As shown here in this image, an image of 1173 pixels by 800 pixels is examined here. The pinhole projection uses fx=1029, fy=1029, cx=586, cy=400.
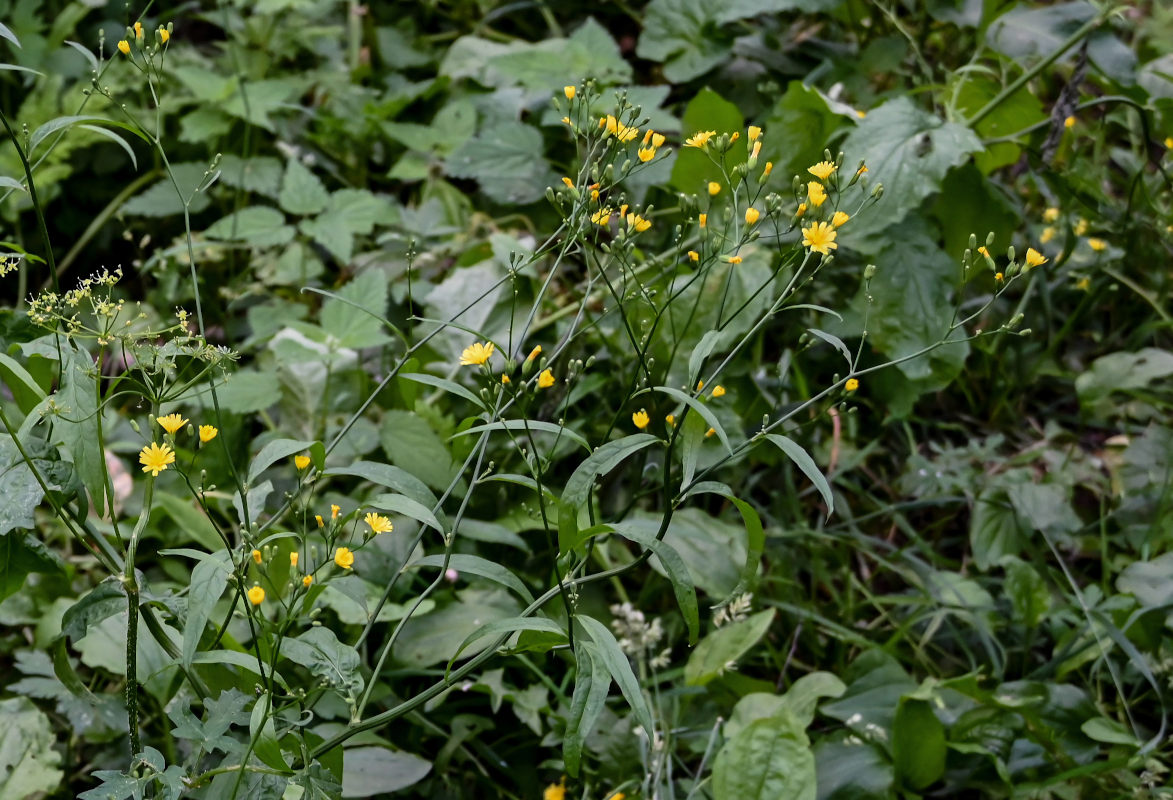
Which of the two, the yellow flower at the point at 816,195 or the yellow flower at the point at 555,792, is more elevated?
the yellow flower at the point at 816,195

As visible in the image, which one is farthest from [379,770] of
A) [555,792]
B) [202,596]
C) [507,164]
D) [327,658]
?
[507,164]

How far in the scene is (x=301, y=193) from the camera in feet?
7.32

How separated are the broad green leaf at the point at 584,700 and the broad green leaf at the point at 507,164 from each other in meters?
1.45

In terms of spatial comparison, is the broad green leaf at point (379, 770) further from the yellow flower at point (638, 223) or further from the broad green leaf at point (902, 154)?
the broad green leaf at point (902, 154)

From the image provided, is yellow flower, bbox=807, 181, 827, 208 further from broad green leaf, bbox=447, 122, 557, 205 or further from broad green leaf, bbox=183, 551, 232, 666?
broad green leaf, bbox=447, 122, 557, 205

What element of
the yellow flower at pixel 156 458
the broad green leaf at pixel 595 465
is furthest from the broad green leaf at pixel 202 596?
the broad green leaf at pixel 595 465

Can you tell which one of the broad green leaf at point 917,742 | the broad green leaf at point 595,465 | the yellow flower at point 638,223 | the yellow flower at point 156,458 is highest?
the yellow flower at point 638,223

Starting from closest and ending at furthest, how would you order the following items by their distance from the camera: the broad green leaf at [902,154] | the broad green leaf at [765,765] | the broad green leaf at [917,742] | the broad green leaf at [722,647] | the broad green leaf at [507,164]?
the broad green leaf at [765,765] → the broad green leaf at [917,742] → the broad green leaf at [722,647] → the broad green leaf at [902,154] → the broad green leaf at [507,164]

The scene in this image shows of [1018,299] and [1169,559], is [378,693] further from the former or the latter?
[1018,299]

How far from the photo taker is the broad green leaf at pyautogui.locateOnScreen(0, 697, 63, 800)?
1440 mm

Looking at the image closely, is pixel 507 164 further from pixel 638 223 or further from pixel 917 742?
pixel 917 742

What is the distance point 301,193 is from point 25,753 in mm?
1231

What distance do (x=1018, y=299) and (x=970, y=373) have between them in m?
0.21

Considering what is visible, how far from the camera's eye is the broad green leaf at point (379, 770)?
1.45 m
